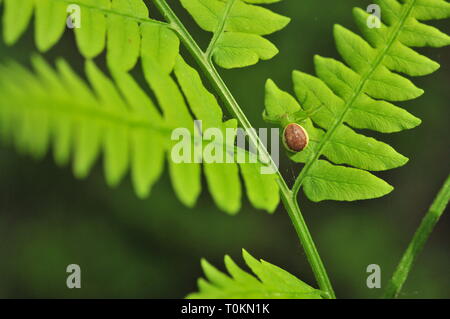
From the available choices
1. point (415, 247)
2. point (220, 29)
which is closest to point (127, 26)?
point (220, 29)

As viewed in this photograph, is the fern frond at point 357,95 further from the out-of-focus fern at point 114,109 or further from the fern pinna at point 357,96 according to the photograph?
the out-of-focus fern at point 114,109

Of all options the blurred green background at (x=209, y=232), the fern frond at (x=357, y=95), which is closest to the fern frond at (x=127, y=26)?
the fern frond at (x=357, y=95)

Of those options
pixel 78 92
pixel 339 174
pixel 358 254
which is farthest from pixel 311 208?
pixel 78 92

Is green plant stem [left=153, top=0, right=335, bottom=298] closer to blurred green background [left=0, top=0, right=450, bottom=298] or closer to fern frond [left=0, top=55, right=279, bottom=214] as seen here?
fern frond [left=0, top=55, right=279, bottom=214]

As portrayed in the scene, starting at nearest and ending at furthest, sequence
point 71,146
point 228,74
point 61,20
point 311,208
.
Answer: point 71,146 < point 61,20 < point 228,74 < point 311,208

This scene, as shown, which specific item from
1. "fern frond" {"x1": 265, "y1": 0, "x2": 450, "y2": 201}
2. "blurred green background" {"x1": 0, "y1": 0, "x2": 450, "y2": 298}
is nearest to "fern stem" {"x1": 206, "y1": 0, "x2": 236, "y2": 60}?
"fern frond" {"x1": 265, "y1": 0, "x2": 450, "y2": 201}

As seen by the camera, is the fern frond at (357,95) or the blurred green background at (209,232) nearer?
the fern frond at (357,95)

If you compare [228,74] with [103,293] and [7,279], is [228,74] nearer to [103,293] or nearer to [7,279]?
[103,293]
